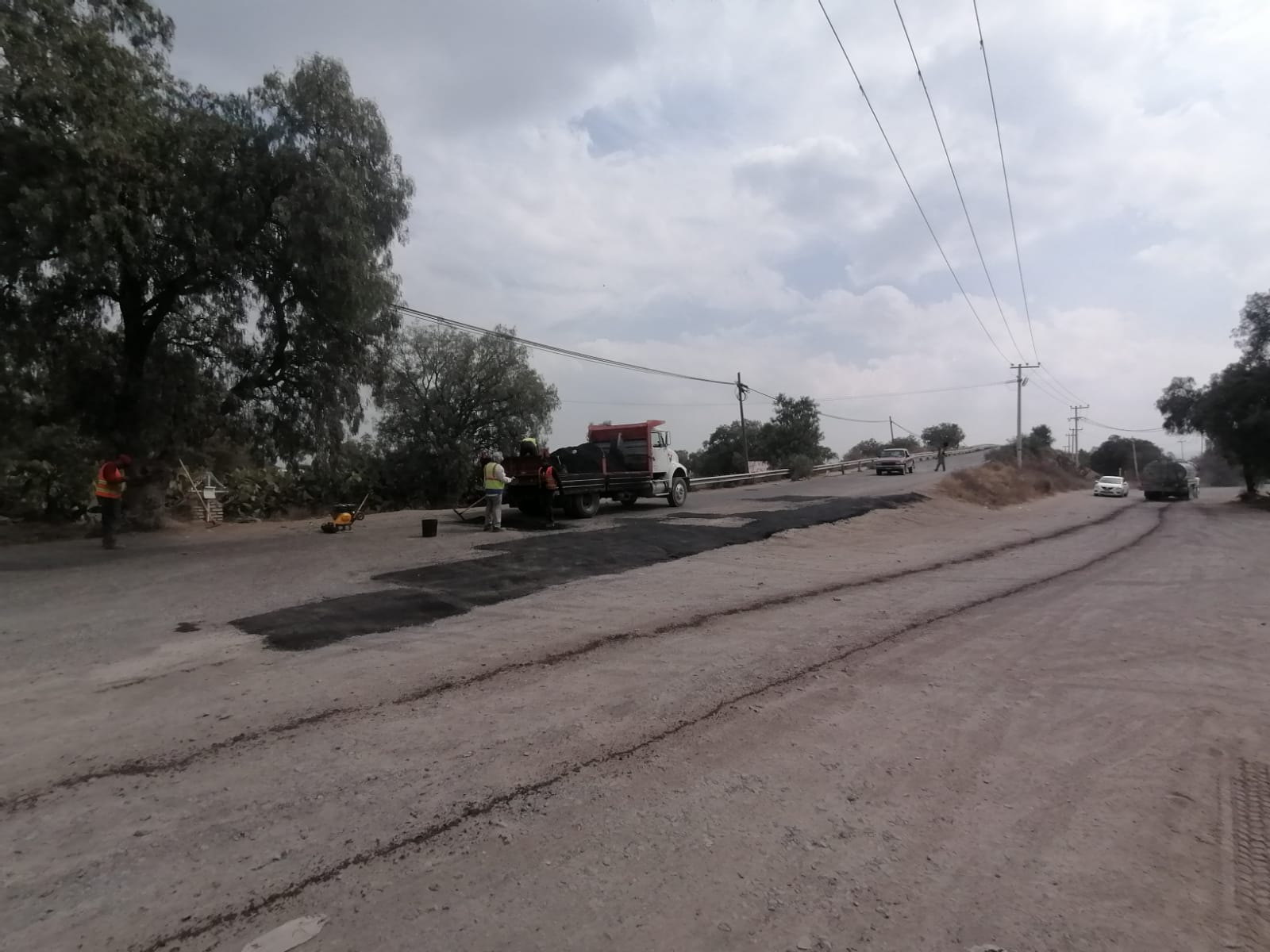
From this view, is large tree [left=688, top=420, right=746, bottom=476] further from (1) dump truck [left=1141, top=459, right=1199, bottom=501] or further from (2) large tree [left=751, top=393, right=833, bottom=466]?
(1) dump truck [left=1141, top=459, right=1199, bottom=501]

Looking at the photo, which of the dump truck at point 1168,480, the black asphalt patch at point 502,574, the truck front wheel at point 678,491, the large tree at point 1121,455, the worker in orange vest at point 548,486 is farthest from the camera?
the large tree at point 1121,455

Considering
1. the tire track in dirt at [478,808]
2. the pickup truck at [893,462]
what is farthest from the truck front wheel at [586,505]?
the pickup truck at [893,462]

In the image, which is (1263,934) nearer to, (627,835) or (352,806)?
(627,835)

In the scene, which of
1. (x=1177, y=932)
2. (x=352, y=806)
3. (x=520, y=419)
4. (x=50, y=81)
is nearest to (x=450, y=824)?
(x=352, y=806)

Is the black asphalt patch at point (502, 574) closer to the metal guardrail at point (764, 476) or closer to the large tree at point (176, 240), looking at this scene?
the large tree at point (176, 240)

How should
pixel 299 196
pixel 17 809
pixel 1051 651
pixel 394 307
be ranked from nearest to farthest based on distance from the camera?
1. pixel 17 809
2. pixel 1051 651
3. pixel 299 196
4. pixel 394 307

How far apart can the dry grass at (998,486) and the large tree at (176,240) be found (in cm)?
2302

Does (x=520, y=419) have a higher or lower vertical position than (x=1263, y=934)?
higher

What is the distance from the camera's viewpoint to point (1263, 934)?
3014 millimetres

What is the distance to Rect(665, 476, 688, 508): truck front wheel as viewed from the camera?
73.5ft

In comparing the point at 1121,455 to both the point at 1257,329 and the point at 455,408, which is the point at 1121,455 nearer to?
the point at 1257,329

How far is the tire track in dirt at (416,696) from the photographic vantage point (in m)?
4.41

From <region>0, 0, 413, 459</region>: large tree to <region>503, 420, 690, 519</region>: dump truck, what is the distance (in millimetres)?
4285

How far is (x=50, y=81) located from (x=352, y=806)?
1315cm
